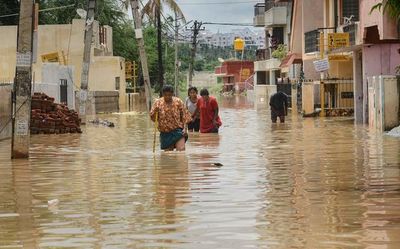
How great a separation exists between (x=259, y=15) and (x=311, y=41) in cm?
3552

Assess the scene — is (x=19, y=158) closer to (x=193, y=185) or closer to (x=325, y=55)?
(x=193, y=185)

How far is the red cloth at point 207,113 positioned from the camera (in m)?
23.2

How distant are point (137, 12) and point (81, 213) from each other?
32844 mm

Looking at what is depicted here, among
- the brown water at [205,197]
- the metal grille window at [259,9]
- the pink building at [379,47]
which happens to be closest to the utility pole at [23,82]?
the brown water at [205,197]

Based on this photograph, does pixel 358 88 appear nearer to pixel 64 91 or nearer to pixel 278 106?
pixel 278 106

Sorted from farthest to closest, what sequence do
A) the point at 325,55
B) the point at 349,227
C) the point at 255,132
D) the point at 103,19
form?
1. the point at 103,19
2. the point at 325,55
3. the point at 255,132
4. the point at 349,227

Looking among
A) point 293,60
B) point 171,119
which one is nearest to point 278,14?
point 293,60

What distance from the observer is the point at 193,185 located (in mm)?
12438

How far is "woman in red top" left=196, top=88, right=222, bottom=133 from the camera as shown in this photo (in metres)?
23.2

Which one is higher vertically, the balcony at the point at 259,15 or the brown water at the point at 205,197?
the balcony at the point at 259,15

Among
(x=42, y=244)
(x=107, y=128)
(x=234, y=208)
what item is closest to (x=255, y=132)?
(x=107, y=128)

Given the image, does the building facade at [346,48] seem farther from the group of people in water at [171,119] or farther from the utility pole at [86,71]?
the utility pole at [86,71]

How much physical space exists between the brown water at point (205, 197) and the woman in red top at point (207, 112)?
2754 millimetres

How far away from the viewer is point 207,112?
2361 cm
